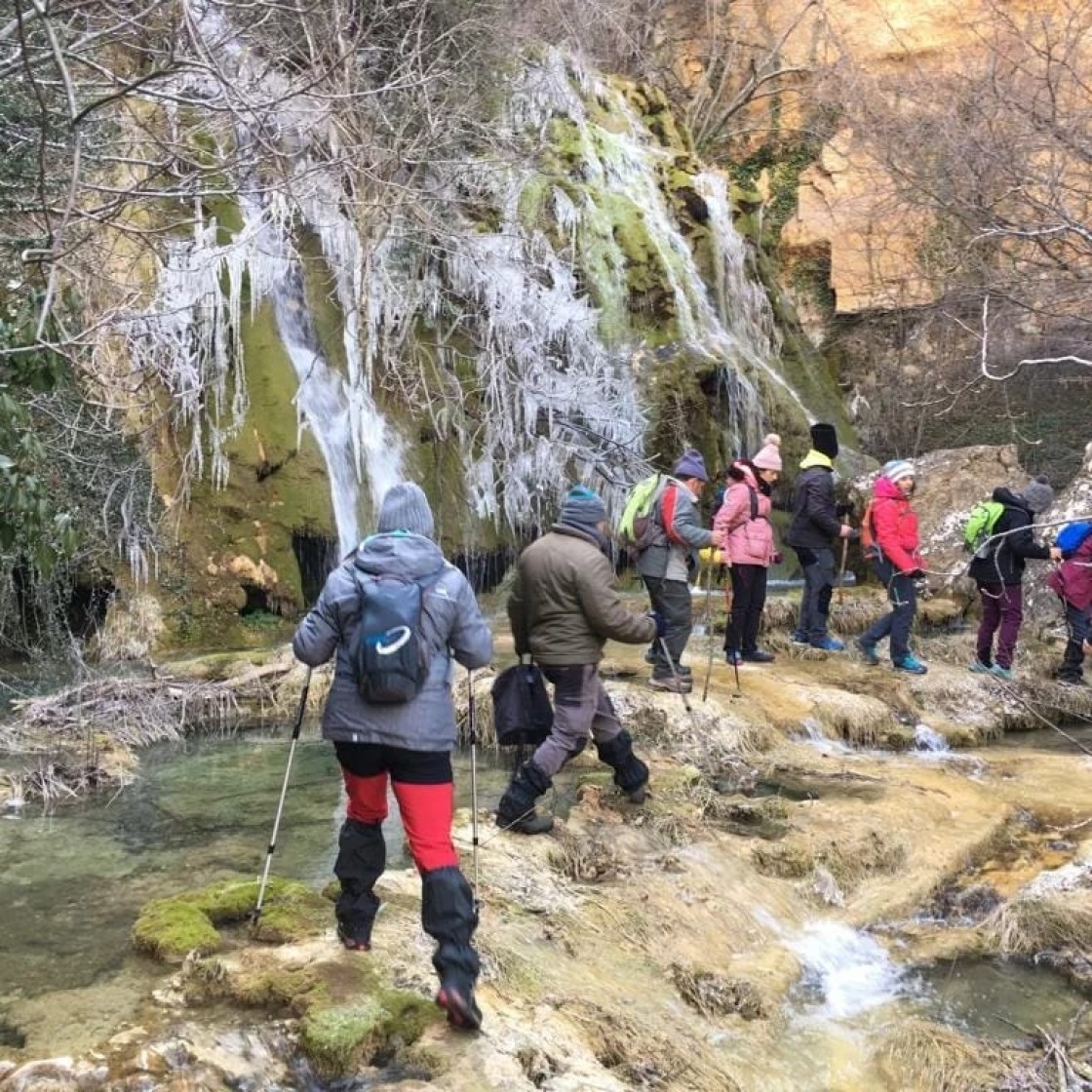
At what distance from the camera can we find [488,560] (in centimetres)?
1361

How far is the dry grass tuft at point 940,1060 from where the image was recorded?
4.17 m

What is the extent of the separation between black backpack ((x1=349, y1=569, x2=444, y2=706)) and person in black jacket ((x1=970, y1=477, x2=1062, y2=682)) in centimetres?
663

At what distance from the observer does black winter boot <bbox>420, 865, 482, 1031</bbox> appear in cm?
373

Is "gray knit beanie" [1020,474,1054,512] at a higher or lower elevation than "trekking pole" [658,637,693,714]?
higher

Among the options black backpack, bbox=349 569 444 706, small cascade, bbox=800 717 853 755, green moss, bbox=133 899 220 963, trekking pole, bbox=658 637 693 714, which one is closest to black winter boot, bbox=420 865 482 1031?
black backpack, bbox=349 569 444 706

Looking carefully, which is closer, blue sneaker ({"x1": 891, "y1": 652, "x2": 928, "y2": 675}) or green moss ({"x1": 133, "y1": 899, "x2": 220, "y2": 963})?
green moss ({"x1": 133, "y1": 899, "x2": 220, "y2": 963})

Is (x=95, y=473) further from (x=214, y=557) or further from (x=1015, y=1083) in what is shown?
(x=1015, y=1083)

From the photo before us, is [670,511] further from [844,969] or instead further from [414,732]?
[414,732]

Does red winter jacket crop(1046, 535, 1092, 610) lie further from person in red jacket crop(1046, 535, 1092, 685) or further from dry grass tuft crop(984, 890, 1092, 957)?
dry grass tuft crop(984, 890, 1092, 957)

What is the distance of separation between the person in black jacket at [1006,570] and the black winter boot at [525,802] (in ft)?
16.9

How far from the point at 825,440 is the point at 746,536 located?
138cm

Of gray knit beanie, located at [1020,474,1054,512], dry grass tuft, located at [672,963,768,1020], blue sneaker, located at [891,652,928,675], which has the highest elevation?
gray knit beanie, located at [1020,474,1054,512]

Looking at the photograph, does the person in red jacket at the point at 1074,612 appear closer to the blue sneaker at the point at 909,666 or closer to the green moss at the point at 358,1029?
the blue sneaker at the point at 909,666

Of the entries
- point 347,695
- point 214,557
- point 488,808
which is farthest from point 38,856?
point 214,557
